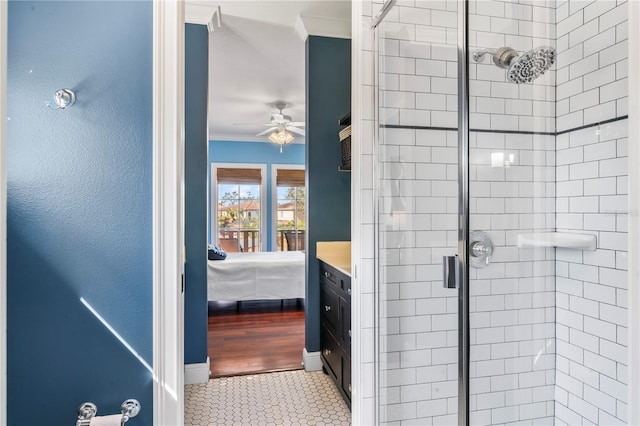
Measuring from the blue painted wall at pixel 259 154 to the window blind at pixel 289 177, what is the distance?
17 centimetres

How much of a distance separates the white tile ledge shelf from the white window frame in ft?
19.1

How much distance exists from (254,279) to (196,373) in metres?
1.96

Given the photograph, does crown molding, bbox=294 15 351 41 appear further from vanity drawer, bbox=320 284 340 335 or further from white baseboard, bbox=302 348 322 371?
white baseboard, bbox=302 348 322 371

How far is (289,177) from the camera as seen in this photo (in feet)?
24.3

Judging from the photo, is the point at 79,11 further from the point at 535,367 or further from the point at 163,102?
the point at 535,367

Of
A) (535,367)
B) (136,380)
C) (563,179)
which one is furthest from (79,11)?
(535,367)

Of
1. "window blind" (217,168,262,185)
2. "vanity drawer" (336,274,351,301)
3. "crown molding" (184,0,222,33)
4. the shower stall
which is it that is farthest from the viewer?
"window blind" (217,168,262,185)

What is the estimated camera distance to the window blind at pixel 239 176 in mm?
7211

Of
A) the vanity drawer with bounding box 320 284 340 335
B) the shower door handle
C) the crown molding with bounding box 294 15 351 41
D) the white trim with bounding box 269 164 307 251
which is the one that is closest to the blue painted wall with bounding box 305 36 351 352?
the crown molding with bounding box 294 15 351 41

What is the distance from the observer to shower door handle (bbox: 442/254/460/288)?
66.3 inches

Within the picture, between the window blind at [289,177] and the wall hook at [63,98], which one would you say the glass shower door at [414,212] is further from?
the window blind at [289,177]

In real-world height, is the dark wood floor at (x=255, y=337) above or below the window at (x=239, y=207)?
below

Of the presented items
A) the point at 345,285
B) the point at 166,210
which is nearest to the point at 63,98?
the point at 166,210

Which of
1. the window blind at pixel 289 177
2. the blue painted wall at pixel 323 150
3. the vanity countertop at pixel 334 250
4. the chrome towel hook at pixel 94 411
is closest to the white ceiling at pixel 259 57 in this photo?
the blue painted wall at pixel 323 150
